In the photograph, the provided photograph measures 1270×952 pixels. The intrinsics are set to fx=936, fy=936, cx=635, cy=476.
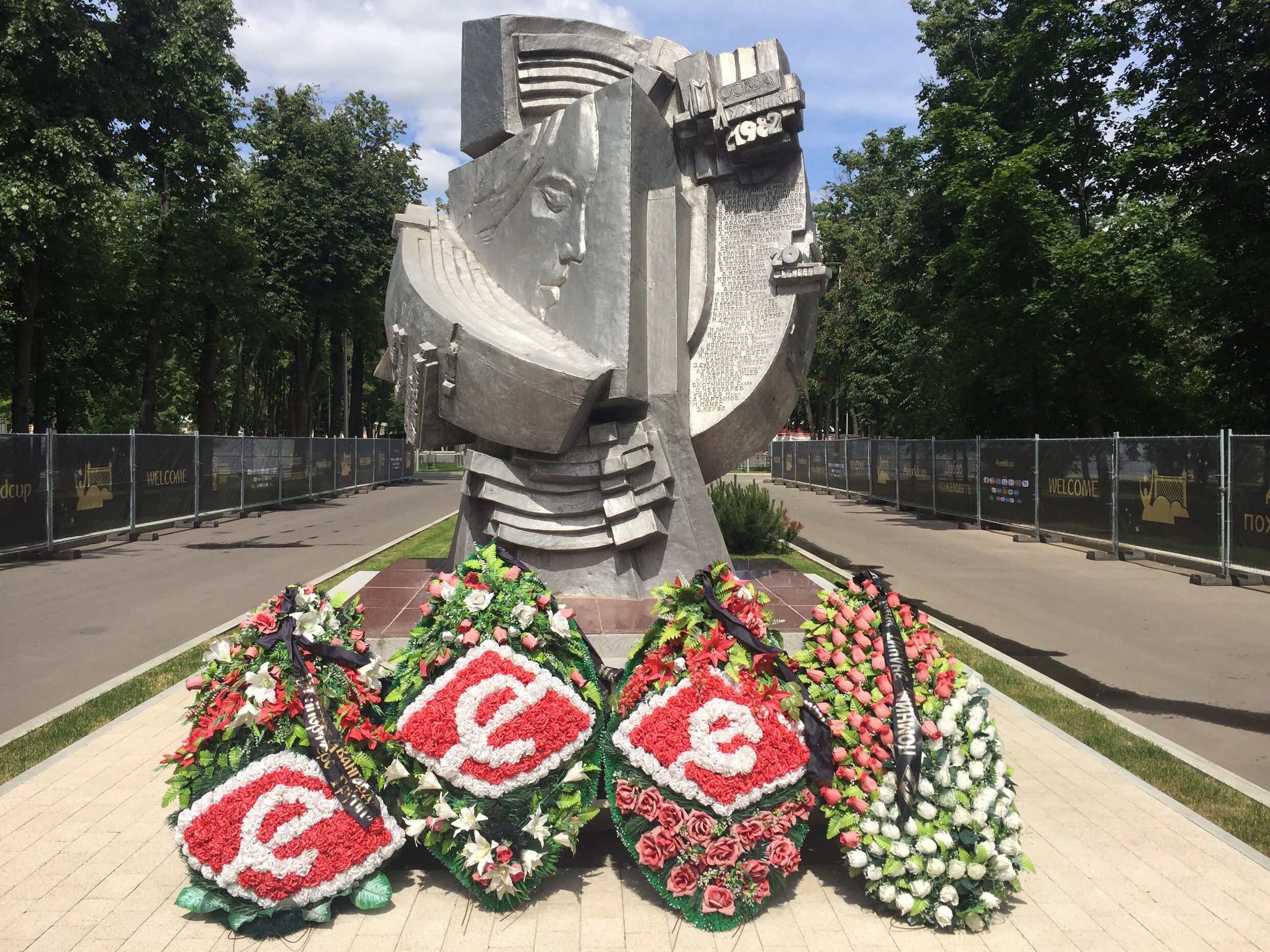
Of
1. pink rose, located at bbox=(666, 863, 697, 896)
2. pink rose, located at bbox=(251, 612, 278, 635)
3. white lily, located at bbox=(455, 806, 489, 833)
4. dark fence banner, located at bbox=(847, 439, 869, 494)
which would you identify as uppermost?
dark fence banner, located at bbox=(847, 439, 869, 494)

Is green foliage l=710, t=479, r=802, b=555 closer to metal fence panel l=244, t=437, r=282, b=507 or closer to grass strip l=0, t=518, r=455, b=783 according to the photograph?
grass strip l=0, t=518, r=455, b=783

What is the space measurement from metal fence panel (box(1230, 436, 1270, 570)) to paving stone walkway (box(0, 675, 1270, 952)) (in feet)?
30.3

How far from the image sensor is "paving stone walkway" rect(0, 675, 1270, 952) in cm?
366

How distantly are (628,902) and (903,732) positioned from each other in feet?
4.53

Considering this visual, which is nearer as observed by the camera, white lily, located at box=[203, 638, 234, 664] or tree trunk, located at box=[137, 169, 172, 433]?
white lily, located at box=[203, 638, 234, 664]

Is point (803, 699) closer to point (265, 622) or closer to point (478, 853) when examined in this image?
point (478, 853)

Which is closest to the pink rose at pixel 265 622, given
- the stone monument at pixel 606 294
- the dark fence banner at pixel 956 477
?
the stone monument at pixel 606 294

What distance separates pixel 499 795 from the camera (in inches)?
153

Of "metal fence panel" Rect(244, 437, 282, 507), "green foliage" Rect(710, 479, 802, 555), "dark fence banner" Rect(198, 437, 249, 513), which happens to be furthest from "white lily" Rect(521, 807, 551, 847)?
"metal fence panel" Rect(244, 437, 282, 507)

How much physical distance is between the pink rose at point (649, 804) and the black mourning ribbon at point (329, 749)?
43.6 inches

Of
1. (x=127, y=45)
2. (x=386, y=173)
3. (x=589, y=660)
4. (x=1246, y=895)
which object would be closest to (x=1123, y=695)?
(x=1246, y=895)

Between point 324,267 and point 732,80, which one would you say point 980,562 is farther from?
point 324,267

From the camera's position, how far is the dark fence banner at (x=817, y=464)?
119 ft

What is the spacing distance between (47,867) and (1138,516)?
614 inches
